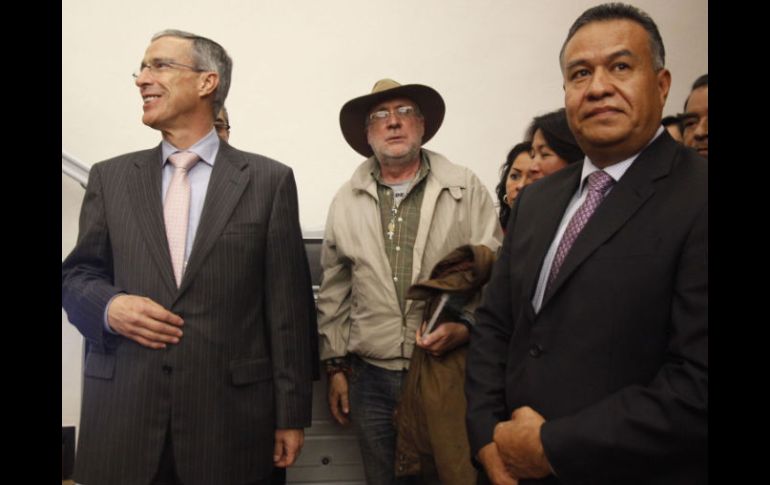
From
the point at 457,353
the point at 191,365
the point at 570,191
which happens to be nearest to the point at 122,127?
the point at 191,365

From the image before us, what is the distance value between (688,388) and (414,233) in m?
1.10

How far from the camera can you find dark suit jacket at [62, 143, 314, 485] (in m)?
1.56

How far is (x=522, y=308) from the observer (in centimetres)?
134

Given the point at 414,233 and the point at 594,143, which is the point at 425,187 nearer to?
the point at 414,233

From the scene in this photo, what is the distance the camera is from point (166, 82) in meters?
1.74

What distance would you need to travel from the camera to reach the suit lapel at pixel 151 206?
1.61m

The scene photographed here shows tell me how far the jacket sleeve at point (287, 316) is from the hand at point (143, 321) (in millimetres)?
257

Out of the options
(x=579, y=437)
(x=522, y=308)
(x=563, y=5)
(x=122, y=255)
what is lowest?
(x=579, y=437)

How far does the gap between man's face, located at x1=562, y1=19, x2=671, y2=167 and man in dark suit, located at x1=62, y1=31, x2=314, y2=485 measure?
85cm

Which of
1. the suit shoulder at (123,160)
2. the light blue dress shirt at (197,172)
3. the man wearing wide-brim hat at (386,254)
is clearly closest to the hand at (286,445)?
the man wearing wide-brim hat at (386,254)

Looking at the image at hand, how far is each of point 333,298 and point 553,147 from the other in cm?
88

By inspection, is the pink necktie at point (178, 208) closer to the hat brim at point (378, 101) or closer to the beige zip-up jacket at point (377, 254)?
the beige zip-up jacket at point (377, 254)

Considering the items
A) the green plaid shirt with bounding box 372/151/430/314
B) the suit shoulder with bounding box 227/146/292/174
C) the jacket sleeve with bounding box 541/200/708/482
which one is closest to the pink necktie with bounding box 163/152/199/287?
the suit shoulder with bounding box 227/146/292/174

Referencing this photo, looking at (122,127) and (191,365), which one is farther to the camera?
(122,127)
